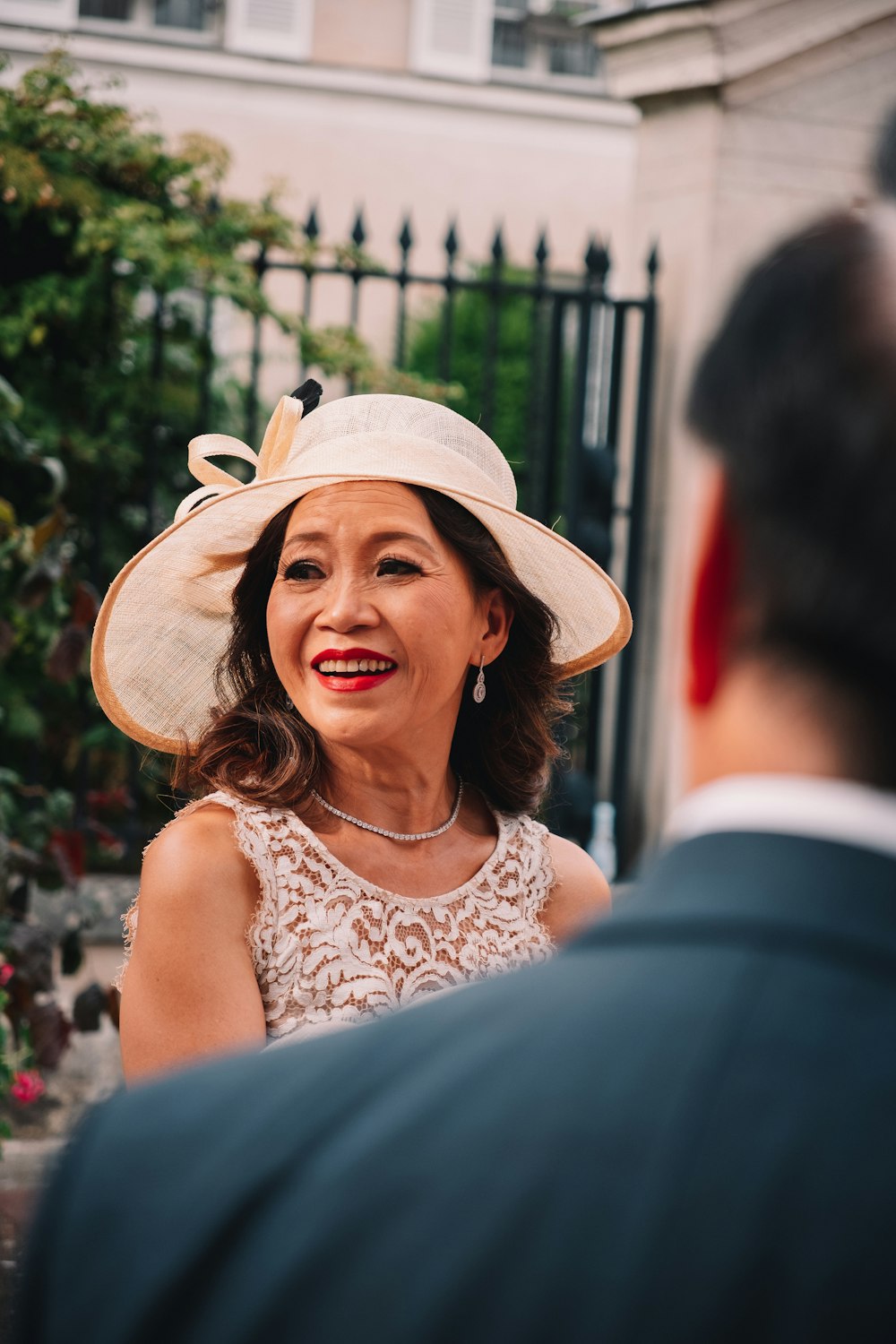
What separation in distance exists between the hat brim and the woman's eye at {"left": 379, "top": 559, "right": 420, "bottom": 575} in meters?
0.16

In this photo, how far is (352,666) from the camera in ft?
6.97

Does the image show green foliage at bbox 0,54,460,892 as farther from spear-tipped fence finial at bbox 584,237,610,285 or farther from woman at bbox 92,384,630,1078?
woman at bbox 92,384,630,1078

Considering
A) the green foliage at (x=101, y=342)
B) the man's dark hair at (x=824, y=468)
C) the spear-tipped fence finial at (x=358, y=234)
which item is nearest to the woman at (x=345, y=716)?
the man's dark hair at (x=824, y=468)

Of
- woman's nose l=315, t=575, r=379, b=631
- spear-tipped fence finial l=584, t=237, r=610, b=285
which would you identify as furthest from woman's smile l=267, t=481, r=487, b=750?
spear-tipped fence finial l=584, t=237, r=610, b=285

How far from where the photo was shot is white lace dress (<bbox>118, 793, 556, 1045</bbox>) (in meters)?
1.99

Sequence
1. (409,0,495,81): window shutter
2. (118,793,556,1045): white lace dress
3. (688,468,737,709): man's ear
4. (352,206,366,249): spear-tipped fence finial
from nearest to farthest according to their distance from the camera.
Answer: (688,468,737,709): man's ear
(118,793,556,1045): white lace dress
(352,206,366,249): spear-tipped fence finial
(409,0,495,81): window shutter

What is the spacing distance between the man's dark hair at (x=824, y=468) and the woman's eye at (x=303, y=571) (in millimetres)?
1445

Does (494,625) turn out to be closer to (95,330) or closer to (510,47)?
(95,330)

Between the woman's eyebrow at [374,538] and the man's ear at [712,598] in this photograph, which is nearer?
the man's ear at [712,598]

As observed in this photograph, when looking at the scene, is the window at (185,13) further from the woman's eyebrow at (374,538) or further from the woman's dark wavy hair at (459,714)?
the woman's eyebrow at (374,538)

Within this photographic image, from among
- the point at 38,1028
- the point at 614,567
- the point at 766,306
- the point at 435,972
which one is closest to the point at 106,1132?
the point at 766,306

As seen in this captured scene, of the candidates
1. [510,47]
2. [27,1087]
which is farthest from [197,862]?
[510,47]

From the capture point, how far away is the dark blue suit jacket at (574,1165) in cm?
64

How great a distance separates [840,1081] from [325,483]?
5.23ft
